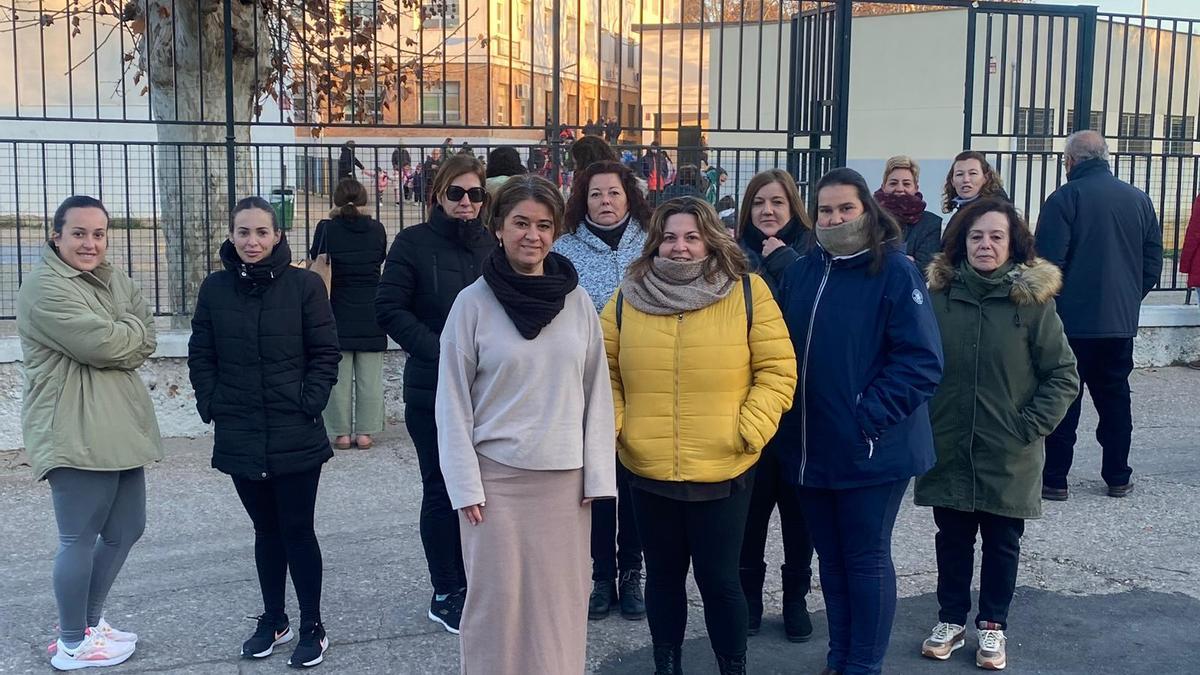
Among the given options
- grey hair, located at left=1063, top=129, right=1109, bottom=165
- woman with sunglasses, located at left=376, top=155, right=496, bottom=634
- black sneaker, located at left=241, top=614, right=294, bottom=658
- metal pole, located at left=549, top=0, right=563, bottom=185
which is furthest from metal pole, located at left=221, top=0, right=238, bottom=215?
grey hair, located at left=1063, top=129, right=1109, bottom=165

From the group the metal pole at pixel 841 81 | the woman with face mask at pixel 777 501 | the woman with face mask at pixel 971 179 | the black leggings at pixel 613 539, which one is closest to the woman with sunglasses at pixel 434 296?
the black leggings at pixel 613 539

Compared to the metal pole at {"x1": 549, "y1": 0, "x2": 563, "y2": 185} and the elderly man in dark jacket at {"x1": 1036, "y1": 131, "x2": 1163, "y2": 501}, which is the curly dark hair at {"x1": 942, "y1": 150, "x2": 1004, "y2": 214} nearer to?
the elderly man in dark jacket at {"x1": 1036, "y1": 131, "x2": 1163, "y2": 501}

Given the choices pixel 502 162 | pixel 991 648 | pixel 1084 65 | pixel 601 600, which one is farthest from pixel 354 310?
pixel 1084 65

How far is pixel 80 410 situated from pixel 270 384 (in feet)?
2.33

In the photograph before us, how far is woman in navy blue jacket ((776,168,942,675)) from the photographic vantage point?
12.7 feet

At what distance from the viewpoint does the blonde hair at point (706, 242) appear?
3.88 metres

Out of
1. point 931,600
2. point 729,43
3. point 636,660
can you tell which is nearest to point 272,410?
point 636,660

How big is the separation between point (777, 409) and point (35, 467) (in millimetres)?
2597

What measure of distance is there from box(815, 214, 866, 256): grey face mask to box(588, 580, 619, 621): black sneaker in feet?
5.76

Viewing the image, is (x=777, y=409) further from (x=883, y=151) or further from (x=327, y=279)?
(x=883, y=151)

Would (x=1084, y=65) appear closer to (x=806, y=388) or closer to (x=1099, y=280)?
(x=1099, y=280)

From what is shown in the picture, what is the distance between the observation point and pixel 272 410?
4203mm

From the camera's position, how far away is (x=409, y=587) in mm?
5188

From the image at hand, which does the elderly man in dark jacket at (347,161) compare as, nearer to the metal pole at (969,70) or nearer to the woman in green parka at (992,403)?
the metal pole at (969,70)
